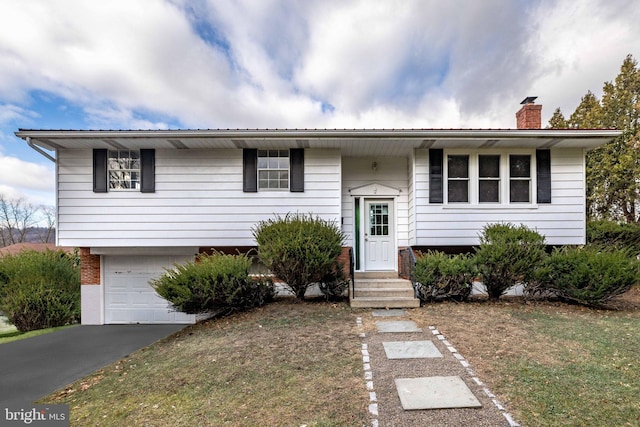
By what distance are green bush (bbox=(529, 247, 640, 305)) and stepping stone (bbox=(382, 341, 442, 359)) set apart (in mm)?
3894

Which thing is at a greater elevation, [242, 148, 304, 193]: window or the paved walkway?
[242, 148, 304, 193]: window

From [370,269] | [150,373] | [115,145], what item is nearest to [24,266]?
[115,145]

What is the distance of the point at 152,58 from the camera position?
1063 cm

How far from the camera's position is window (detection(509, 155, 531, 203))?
805 cm

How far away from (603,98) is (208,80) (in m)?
16.0

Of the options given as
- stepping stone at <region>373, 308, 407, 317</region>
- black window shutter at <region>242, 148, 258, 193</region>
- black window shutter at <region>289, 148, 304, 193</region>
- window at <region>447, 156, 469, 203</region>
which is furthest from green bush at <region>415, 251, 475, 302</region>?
black window shutter at <region>242, 148, 258, 193</region>

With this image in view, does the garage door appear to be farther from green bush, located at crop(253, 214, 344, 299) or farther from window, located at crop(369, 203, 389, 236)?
window, located at crop(369, 203, 389, 236)

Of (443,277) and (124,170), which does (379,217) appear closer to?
(443,277)

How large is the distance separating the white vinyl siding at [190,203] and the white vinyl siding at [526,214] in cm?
233

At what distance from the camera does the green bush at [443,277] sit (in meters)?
6.72

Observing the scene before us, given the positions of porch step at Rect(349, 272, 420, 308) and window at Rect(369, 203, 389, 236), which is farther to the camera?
window at Rect(369, 203, 389, 236)

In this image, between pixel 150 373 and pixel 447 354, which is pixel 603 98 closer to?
pixel 447 354

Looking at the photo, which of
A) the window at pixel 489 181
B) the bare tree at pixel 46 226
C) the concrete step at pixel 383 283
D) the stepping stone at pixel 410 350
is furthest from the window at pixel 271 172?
the bare tree at pixel 46 226

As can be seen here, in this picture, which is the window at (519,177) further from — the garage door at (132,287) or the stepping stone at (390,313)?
the garage door at (132,287)
